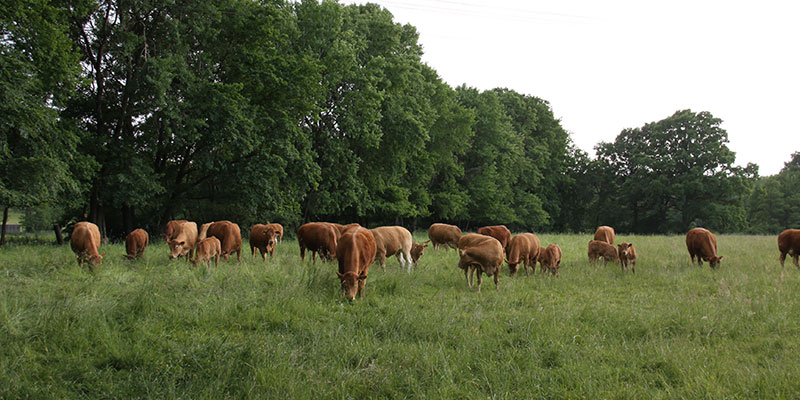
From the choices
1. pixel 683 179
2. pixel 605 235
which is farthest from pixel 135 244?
pixel 683 179

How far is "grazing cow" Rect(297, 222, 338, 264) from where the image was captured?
12.6 meters

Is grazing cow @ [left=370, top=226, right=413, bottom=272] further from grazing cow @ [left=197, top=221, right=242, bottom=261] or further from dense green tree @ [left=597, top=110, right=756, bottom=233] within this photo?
dense green tree @ [left=597, top=110, right=756, bottom=233]

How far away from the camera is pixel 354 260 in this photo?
833 centimetres

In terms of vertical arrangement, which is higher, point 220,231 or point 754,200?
point 754,200

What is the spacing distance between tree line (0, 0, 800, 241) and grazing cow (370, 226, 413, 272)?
8398 mm

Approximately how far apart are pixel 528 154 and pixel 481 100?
896 centimetres

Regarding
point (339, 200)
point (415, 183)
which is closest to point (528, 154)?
point (415, 183)

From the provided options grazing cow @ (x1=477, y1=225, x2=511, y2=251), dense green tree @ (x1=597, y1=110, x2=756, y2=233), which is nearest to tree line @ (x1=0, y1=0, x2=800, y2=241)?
dense green tree @ (x1=597, y1=110, x2=756, y2=233)

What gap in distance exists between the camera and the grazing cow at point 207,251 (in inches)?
433

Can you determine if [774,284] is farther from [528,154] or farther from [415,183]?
[528,154]

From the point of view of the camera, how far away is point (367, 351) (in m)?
5.09

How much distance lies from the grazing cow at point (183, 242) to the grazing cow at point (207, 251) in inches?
18.2

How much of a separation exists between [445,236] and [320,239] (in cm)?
787

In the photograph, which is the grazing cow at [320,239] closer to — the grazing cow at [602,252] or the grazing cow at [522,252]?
the grazing cow at [522,252]
